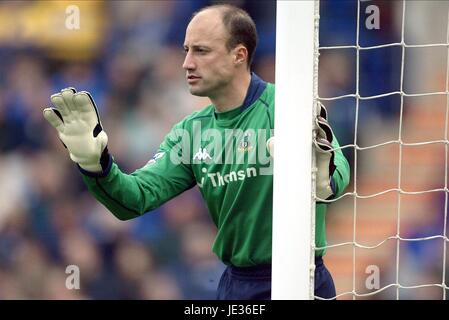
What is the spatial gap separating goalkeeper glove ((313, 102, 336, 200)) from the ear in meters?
0.76

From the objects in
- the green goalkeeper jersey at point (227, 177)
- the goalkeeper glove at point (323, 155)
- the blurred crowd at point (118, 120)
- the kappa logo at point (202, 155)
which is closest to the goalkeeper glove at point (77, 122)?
the green goalkeeper jersey at point (227, 177)

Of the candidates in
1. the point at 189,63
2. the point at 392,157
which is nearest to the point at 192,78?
the point at 189,63

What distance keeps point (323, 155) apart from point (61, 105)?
67 centimetres

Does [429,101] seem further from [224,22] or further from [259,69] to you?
[224,22]

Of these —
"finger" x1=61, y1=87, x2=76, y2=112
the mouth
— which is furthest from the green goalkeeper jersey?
"finger" x1=61, y1=87, x2=76, y2=112

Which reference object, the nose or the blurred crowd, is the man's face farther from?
the blurred crowd

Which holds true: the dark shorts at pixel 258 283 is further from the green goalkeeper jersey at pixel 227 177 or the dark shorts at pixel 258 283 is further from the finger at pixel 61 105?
the finger at pixel 61 105

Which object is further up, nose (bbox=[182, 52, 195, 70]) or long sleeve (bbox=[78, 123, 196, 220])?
nose (bbox=[182, 52, 195, 70])

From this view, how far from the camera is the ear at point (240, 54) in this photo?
3.02 meters

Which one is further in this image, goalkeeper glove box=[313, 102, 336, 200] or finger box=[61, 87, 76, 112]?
finger box=[61, 87, 76, 112]

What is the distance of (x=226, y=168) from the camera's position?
2.88m

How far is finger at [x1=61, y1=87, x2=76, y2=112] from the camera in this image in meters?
2.40

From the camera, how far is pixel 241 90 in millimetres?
2963

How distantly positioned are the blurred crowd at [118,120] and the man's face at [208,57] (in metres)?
1.09
